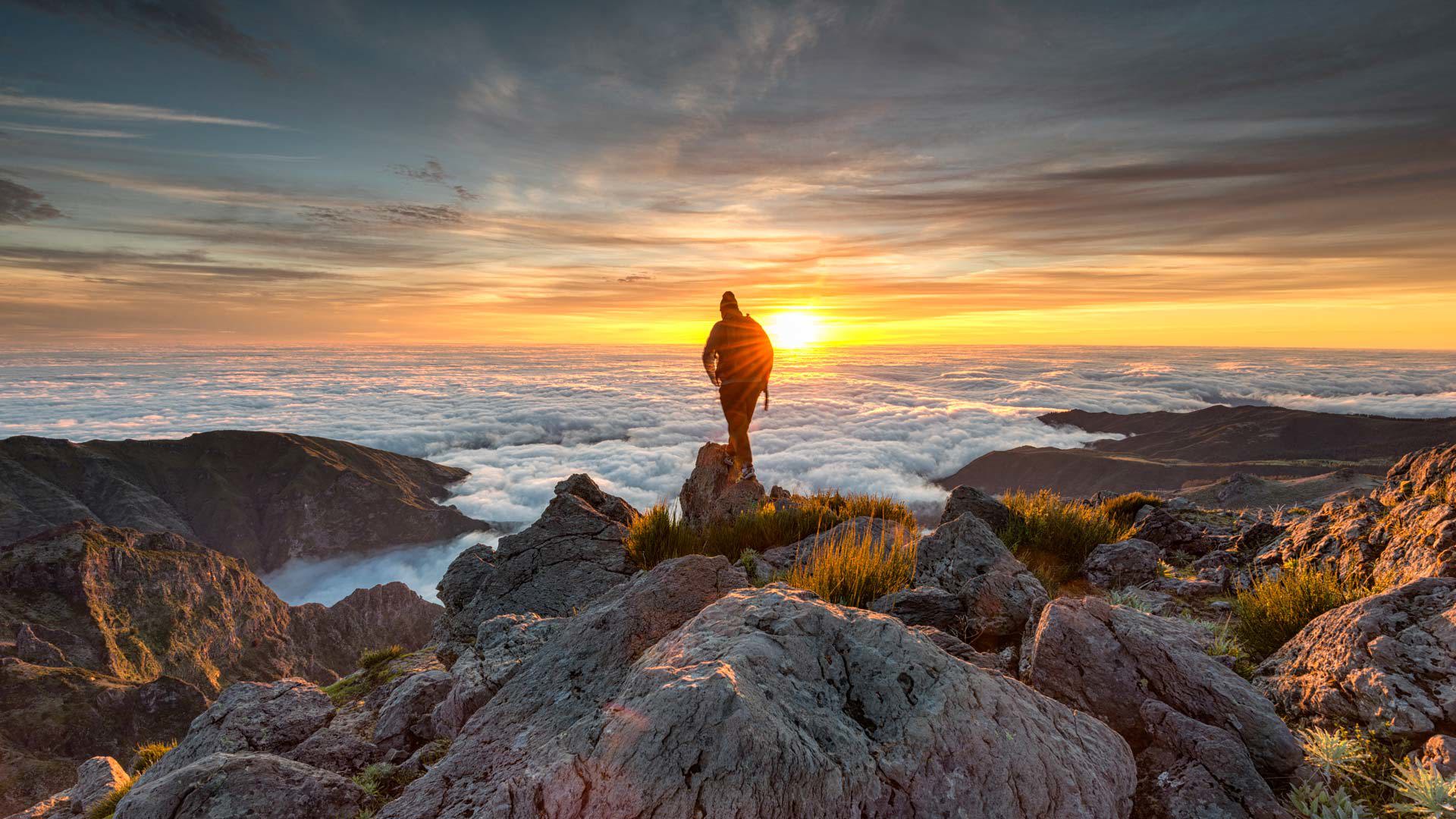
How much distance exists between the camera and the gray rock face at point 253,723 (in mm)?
5887

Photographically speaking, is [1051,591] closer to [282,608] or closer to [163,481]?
[282,608]

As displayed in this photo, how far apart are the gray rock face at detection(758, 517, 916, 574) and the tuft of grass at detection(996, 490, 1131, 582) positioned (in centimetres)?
194

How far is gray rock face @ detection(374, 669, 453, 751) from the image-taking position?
5578 mm

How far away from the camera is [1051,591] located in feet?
25.2

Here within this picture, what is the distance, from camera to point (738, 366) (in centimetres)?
1213

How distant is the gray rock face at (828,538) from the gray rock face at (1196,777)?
4.13 metres

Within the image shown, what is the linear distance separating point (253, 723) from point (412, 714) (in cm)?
193

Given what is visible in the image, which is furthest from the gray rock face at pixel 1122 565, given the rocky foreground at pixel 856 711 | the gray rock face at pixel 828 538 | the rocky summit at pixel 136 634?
the rocky summit at pixel 136 634

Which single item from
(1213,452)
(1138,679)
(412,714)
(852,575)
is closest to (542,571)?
(412,714)

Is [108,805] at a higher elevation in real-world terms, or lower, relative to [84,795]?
higher

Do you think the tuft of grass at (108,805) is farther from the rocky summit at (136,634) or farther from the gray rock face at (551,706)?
the rocky summit at (136,634)

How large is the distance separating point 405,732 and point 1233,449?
200723 millimetres

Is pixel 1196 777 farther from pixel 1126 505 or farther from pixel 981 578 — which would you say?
pixel 1126 505

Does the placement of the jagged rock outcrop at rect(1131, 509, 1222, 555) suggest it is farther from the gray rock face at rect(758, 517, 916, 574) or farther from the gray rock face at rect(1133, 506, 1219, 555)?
the gray rock face at rect(758, 517, 916, 574)
